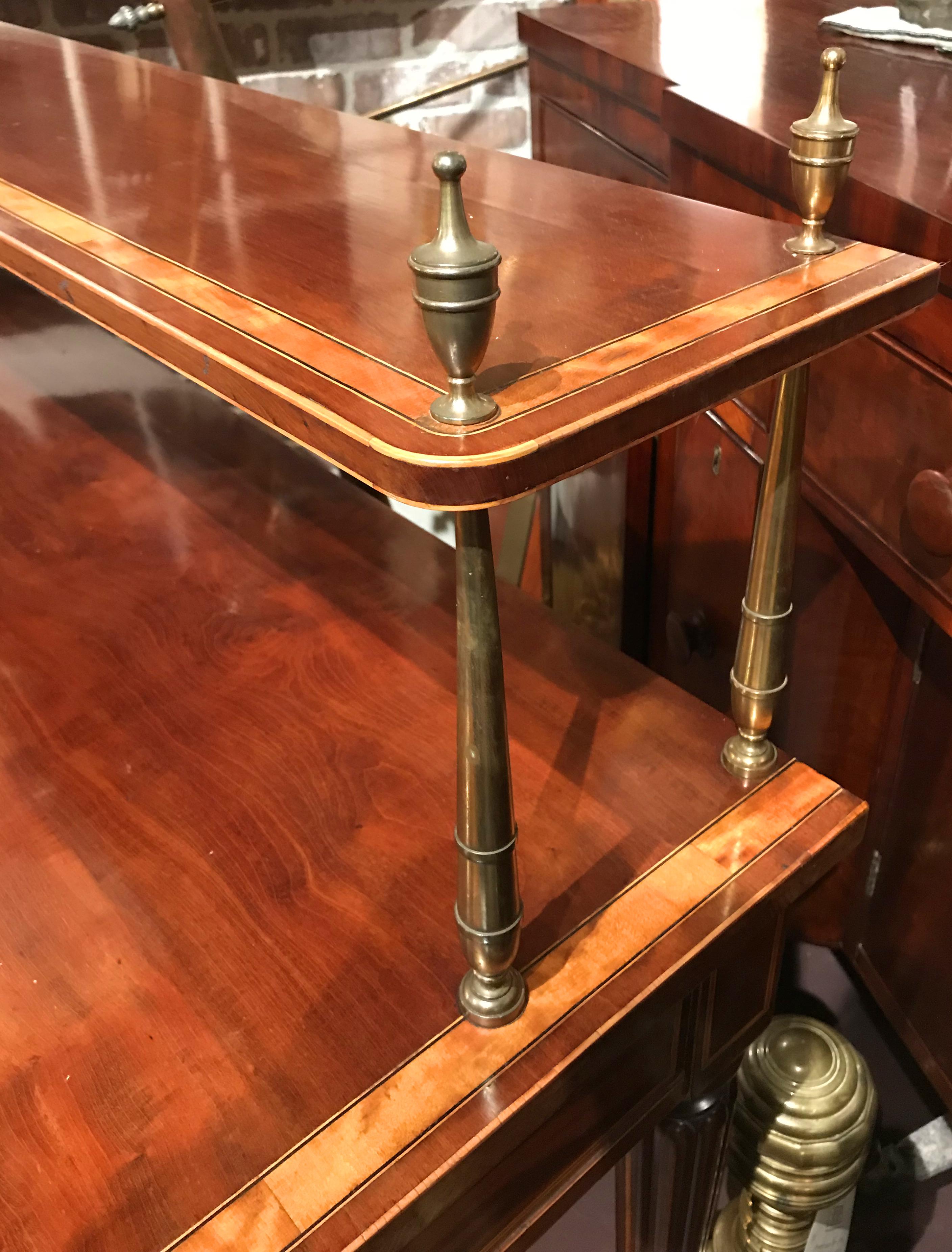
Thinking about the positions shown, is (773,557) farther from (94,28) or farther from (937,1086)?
(94,28)

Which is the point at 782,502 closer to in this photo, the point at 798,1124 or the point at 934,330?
the point at 934,330

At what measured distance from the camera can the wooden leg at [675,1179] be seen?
0.72 meters

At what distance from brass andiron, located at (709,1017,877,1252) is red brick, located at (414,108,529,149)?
1.39 meters

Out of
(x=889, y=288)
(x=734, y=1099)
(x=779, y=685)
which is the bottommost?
(x=734, y=1099)

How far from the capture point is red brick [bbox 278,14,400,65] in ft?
4.86

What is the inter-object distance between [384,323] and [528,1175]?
0.44 meters

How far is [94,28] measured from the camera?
1389 mm

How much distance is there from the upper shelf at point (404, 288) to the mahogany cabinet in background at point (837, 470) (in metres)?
0.18

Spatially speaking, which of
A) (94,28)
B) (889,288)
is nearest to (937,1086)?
(889,288)

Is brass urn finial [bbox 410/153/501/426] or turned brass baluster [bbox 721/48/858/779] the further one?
turned brass baluster [bbox 721/48/858/779]

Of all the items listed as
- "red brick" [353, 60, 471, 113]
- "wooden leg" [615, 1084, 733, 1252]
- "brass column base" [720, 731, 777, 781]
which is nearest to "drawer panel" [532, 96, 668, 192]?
"red brick" [353, 60, 471, 113]

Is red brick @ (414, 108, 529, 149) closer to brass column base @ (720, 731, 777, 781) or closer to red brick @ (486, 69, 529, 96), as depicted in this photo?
red brick @ (486, 69, 529, 96)

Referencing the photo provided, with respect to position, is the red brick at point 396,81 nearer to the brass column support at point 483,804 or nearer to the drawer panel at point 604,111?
the drawer panel at point 604,111

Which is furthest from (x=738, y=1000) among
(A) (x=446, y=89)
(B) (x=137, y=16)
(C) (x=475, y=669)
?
(A) (x=446, y=89)
